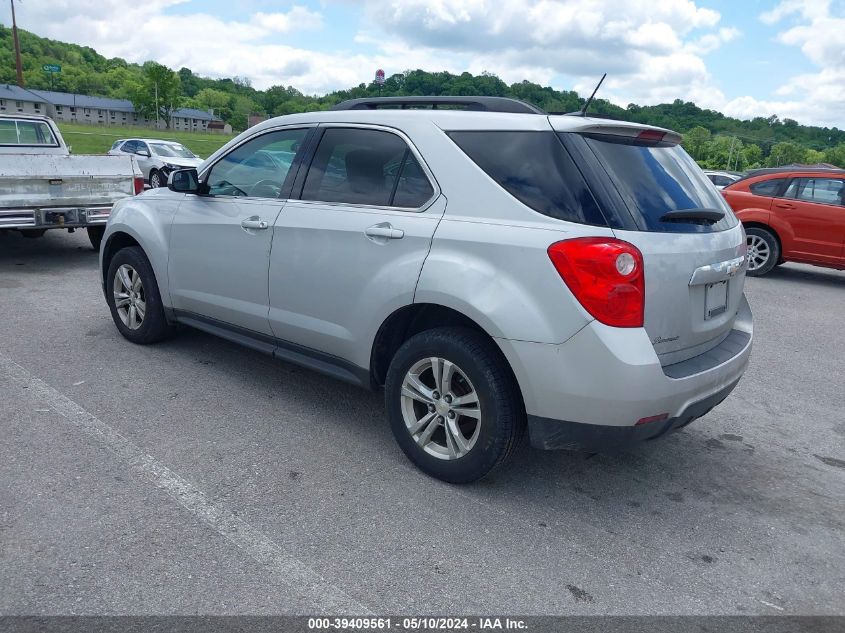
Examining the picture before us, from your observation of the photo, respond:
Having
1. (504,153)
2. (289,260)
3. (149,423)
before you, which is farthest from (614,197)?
(149,423)

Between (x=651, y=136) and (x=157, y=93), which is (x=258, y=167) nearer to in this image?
(x=651, y=136)

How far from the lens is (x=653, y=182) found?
126 inches

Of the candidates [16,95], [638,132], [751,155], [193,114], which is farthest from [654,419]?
[193,114]

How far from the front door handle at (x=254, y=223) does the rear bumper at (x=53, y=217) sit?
4771mm

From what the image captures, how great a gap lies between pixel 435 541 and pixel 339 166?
82.4 inches

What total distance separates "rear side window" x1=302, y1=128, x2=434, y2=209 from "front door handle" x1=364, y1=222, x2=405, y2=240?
140mm

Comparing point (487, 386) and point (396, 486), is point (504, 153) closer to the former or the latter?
point (487, 386)

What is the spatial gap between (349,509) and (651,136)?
2.28 metres

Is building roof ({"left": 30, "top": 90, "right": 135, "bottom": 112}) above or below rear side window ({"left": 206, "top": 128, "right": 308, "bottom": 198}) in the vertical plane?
above

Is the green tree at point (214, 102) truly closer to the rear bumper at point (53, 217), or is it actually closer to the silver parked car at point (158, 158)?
the silver parked car at point (158, 158)

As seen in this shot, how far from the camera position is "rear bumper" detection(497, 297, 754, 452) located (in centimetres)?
283

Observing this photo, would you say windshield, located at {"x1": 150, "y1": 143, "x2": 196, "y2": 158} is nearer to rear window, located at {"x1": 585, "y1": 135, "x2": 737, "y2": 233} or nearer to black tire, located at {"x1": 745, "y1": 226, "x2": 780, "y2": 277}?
black tire, located at {"x1": 745, "y1": 226, "x2": 780, "y2": 277}

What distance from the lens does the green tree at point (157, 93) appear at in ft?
382

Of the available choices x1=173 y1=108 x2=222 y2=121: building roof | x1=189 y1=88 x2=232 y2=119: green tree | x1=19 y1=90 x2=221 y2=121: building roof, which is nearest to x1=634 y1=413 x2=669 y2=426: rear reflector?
x1=19 y1=90 x2=221 y2=121: building roof
